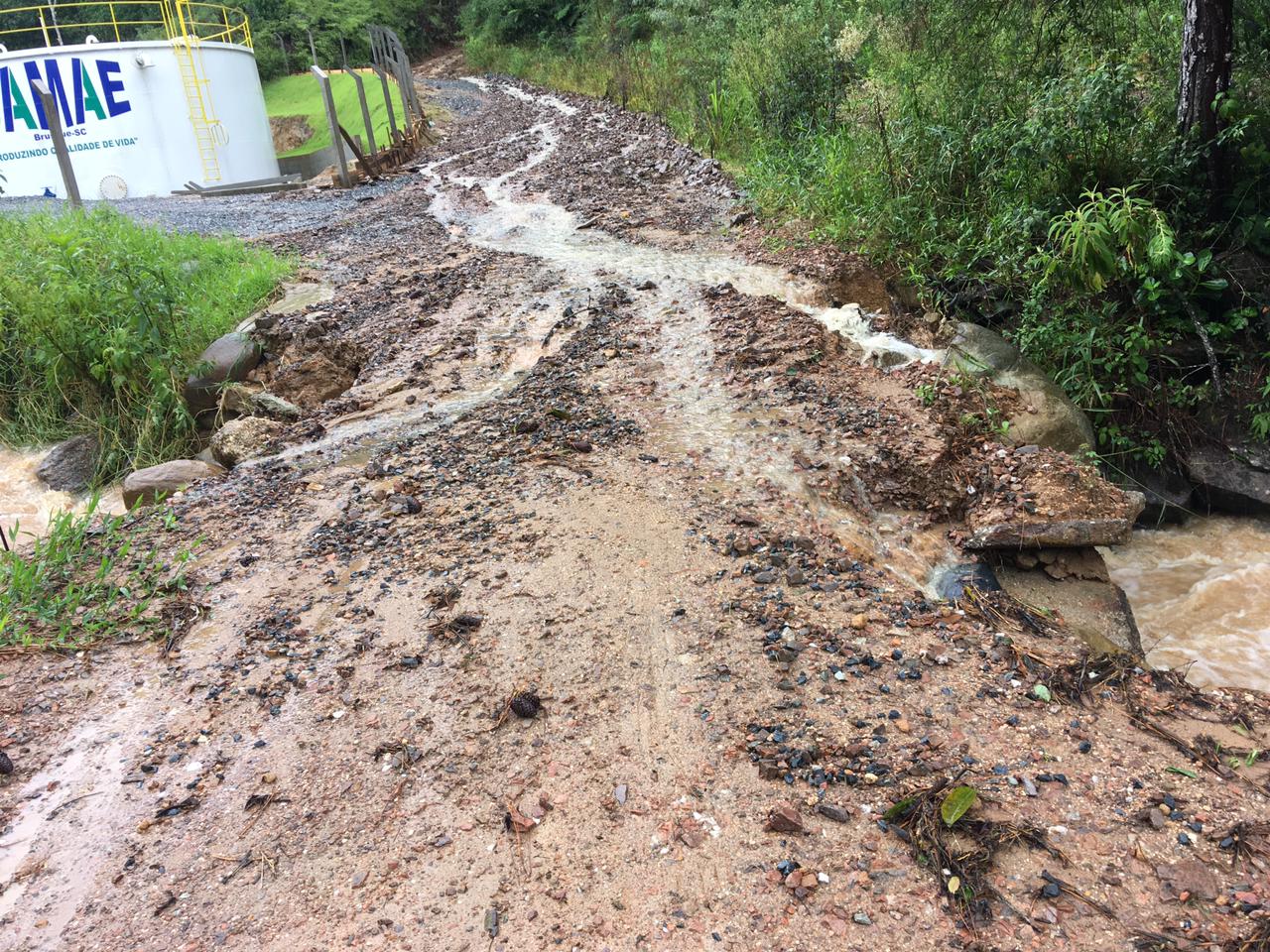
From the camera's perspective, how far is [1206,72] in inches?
207

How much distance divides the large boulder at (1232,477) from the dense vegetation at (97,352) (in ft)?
25.7

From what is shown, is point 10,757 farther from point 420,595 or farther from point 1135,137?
point 1135,137

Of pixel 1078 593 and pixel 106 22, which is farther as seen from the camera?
pixel 106 22

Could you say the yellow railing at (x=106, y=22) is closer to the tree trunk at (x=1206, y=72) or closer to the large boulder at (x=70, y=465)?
the large boulder at (x=70, y=465)

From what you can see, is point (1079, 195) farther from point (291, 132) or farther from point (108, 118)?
point (291, 132)

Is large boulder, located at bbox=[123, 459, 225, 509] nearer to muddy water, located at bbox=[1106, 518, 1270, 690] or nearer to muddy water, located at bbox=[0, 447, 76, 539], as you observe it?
muddy water, located at bbox=[0, 447, 76, 539]

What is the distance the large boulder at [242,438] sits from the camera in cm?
593

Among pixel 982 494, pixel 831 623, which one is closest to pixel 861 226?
pixel 982 494

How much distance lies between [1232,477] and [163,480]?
7.28m

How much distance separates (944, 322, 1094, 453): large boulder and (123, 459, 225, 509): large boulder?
5278 mm

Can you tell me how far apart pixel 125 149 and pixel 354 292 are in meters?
11.2

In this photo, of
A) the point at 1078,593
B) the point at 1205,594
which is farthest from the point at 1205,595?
the point at 1078,593

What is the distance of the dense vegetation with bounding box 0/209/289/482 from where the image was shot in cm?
692

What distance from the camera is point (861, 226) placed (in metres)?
7.54
